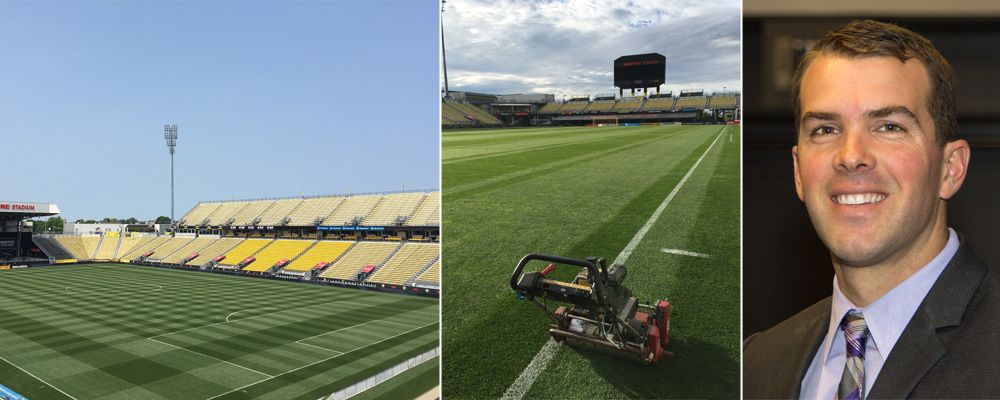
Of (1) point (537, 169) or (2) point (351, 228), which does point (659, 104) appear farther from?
(2) point (351, 228)

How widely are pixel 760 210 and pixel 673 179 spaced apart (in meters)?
0.46

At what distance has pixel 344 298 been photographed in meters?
16.0

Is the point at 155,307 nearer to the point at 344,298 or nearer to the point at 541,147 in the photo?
the point at 344,298

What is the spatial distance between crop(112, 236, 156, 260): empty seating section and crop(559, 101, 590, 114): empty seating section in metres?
34.5

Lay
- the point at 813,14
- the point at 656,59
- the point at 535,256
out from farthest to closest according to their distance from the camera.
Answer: the point at 656,59
the point at 813,14
the point at 535,256

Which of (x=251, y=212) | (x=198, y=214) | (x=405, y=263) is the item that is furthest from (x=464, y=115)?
(x=198, y=214)

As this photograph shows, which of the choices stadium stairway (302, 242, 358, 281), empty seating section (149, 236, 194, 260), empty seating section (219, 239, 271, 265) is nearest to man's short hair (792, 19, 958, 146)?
stadium stairway (302, 242, 358, 281)

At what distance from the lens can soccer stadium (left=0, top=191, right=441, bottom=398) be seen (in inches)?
336

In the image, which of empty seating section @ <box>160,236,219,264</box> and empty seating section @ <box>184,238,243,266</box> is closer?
empty seating section @ <box>184,238,243,266</box>

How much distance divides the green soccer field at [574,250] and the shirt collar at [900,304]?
718mm

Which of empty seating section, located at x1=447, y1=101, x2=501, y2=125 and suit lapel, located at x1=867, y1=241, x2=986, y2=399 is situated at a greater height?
empty seating section, located at x1=447, y1=101, x2=501, y2=125

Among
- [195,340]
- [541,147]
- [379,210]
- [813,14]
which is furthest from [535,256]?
[379,210]

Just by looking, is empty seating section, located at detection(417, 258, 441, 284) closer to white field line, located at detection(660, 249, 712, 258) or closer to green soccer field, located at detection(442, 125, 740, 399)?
green soccer field, located at detection(442, 125, 740, 399)

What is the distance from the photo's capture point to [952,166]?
3.69ft
